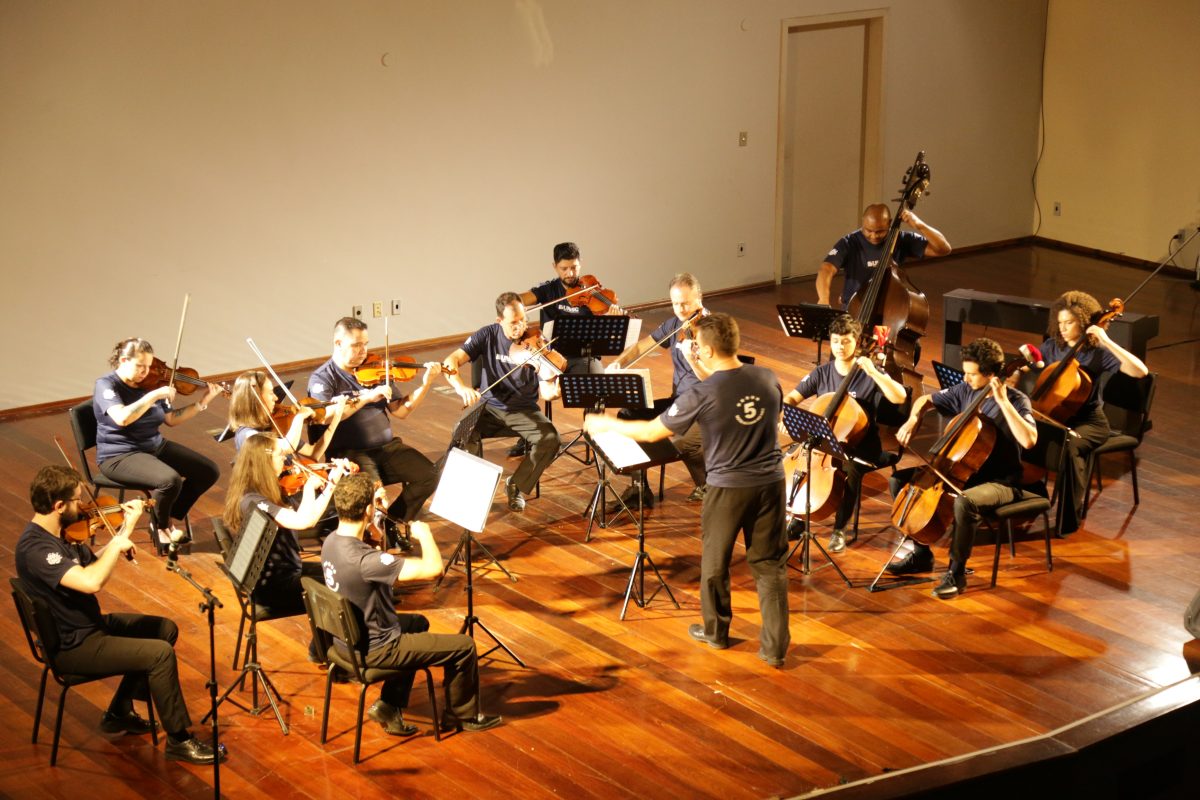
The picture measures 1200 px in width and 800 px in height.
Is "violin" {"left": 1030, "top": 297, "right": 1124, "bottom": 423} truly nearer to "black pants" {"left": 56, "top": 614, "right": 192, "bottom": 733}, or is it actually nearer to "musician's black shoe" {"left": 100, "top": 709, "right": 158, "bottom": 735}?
"black pants" {"left": 56, "top": 614, "right": 192, "bottom": 733}

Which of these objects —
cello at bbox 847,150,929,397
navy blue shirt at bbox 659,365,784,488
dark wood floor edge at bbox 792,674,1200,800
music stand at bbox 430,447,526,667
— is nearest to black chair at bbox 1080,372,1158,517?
cello at bbox 847,150,929,397

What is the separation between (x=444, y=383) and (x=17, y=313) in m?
2.89

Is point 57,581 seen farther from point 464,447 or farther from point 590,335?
point 590,335

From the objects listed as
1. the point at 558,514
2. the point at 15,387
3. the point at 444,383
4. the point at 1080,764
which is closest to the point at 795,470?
the point at 558,514

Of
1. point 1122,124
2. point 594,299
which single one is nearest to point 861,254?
point 594,299

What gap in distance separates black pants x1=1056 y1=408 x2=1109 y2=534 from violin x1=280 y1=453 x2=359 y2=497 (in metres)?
3.67

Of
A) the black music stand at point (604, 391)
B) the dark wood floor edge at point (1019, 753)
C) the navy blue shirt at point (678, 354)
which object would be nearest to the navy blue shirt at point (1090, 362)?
the navy blue shirt at point (678, 354)

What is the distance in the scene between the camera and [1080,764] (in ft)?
12.0

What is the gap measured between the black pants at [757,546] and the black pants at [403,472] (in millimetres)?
1771

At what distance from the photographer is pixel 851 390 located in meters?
Answer: 7.06

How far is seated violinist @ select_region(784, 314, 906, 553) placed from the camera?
6.80 meters

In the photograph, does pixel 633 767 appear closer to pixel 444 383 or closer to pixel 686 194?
pixel 444 383

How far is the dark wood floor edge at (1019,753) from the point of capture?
11.3ft

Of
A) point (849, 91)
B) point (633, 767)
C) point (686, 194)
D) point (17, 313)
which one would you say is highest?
point (849, 91)
